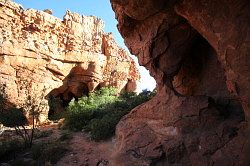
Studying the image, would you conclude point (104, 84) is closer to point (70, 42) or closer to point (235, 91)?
point (70, 42)

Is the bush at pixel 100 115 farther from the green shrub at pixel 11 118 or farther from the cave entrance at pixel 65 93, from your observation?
the cave entrance at pixel 65 93

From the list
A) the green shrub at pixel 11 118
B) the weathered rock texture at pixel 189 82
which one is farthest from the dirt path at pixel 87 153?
the green shrub at pixel 11 118

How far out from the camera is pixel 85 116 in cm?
1523

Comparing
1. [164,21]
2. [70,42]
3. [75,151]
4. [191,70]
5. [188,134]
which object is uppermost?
[70,42]

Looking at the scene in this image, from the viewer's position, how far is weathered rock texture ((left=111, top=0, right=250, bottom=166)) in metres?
6.09

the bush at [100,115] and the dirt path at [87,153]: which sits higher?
the bush at [100,115]

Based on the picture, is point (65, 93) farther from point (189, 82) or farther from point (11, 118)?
point (189, 82)

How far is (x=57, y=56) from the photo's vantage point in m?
20.5

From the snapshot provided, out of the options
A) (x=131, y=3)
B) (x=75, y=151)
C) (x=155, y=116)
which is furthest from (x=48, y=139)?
(x=131, y=3)

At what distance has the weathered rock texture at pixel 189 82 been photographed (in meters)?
6.09

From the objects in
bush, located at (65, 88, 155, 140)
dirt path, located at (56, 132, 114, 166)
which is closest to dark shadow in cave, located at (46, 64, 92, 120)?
bush, located at (65, 88, 155, 140)

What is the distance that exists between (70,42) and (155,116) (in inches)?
534

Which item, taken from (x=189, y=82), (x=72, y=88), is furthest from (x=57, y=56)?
(x=189, y=82)

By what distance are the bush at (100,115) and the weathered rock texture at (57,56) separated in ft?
8.94
